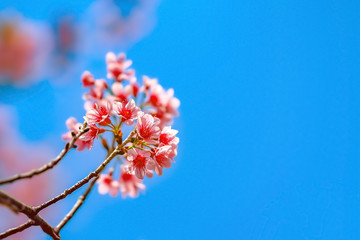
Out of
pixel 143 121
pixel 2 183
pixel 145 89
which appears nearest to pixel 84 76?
pixel 145 89

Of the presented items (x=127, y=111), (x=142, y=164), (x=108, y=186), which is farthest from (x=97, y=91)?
(x=142, y=164)

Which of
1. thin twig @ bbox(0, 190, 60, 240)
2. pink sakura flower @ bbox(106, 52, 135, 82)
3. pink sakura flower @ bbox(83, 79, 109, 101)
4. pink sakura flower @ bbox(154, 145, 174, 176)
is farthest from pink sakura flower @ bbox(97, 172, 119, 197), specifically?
thin twig @ bbox(0, 190, 60, 240)

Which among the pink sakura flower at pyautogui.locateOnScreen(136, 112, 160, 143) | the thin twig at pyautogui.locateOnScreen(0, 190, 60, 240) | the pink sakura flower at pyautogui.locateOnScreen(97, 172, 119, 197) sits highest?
the pink sakura flower at pyautogui.locateOnScreen(97, 172, 119, 197)

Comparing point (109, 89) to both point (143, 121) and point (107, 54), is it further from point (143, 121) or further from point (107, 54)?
point (143, 121)

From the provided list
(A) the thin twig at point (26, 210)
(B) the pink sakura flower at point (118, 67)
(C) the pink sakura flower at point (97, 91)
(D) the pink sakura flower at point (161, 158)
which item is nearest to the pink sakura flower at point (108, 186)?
(C) the pink sakura flower at point (97, 91)

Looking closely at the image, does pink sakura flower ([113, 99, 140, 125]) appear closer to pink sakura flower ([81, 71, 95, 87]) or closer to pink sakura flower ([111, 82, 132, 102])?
pink sakura flower ([111, 82, 132, 102])
